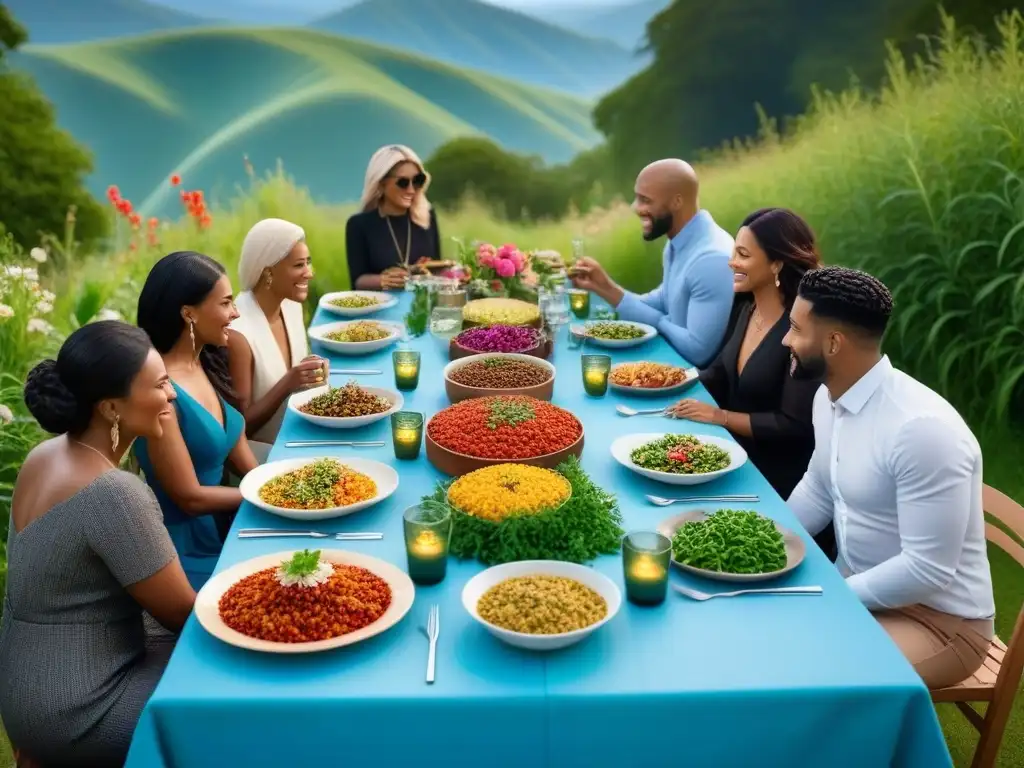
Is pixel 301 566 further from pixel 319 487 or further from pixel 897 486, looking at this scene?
pixel 897 486

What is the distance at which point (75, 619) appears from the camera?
2148mm

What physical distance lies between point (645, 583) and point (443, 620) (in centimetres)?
43

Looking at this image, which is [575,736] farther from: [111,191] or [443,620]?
[111,191]

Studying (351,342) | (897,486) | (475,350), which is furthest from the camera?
(351,342)

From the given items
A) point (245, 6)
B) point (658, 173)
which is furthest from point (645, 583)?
point (245, 6)

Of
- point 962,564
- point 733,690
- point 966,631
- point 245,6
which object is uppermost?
point 245,6

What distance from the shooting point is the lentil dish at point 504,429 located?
262cm

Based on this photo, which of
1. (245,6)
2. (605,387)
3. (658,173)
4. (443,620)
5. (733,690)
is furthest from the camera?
(245,6)

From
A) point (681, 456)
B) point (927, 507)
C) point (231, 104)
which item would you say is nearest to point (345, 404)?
point (681, 456)

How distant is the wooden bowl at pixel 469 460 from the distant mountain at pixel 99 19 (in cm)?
786

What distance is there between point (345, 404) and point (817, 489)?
151 cm

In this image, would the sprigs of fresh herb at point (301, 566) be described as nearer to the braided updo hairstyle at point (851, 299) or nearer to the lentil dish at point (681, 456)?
the lentil dish at point (681, 456)

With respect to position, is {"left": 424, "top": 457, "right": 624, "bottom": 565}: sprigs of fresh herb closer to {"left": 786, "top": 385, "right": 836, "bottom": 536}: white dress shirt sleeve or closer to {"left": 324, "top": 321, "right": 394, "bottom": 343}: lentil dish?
{"left": 786, "top": 385, "right": 836, "bottom": 536}: white dress shirt sleeve

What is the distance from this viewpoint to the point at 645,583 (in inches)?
78.5
